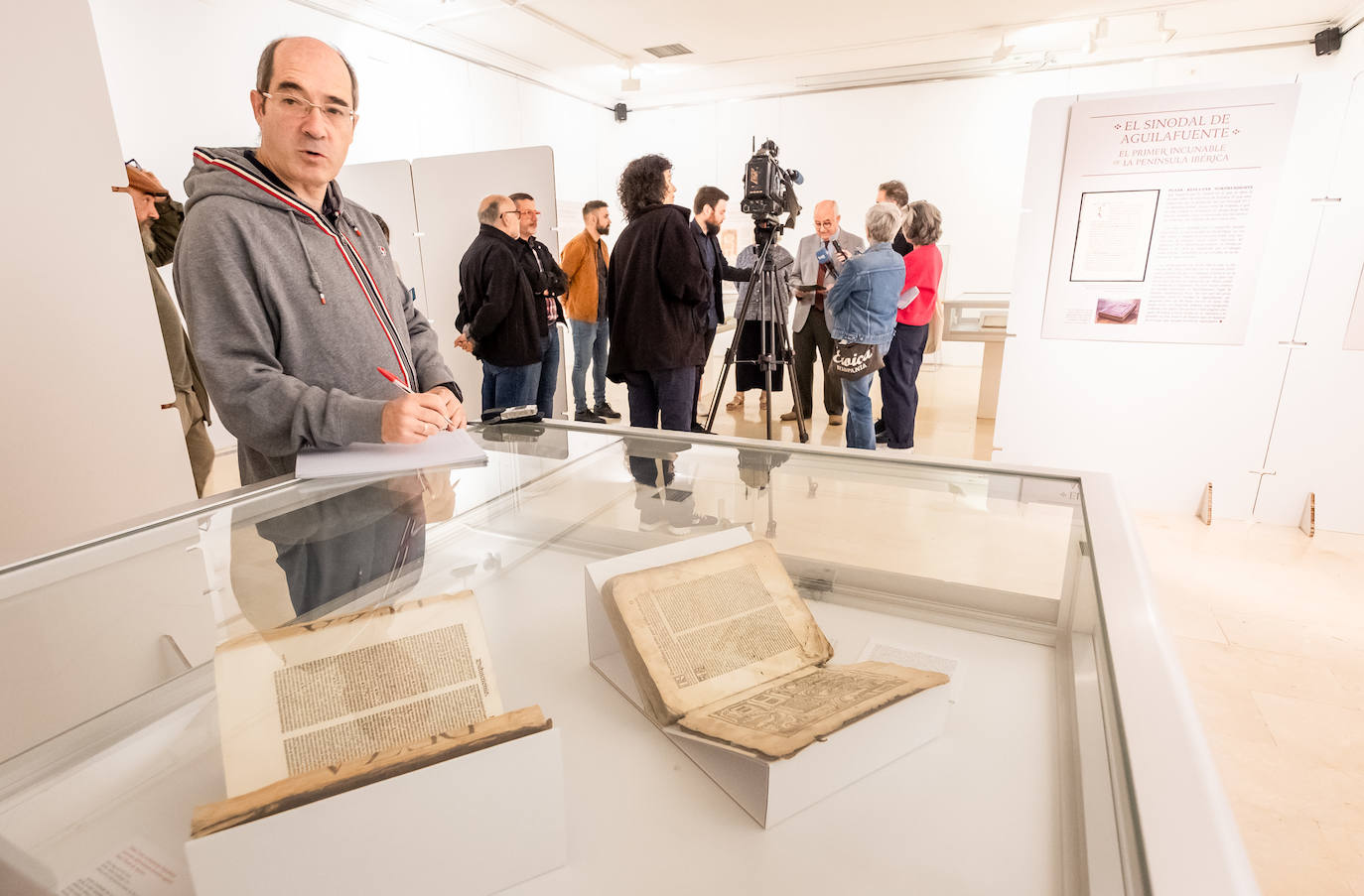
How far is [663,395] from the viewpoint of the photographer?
3312mm

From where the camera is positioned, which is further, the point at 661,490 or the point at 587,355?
the point at 587,355

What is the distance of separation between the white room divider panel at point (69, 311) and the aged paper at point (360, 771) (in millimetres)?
1349

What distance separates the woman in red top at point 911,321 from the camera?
4.21 meters

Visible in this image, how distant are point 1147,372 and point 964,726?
3.64m

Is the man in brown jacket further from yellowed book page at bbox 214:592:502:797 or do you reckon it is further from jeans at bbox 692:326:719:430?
yellowed book page at bbox 214:592:502:797

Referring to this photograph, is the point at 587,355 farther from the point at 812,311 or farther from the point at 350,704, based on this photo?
the point at 350,704

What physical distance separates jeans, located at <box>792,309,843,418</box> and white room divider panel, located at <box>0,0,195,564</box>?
4065 millimetres

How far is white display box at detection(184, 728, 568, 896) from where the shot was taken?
0.47m

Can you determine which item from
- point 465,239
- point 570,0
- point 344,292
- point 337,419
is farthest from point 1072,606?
point 570,0

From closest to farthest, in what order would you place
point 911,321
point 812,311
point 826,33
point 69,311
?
point 69,311 < point 911,321 < point 812,311 < point 826,33

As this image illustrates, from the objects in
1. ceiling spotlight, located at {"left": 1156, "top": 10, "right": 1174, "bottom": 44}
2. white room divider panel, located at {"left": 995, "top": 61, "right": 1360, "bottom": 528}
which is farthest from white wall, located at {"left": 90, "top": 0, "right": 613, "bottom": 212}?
ceiling spotlight, located at {"left": 1156, "top": 10, "right": 1174, "bottom": 44}

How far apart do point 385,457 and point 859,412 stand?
3210mm

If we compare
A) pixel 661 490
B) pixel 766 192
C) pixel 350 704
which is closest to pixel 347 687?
pixel 350 704

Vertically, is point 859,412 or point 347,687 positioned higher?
point 347,687
